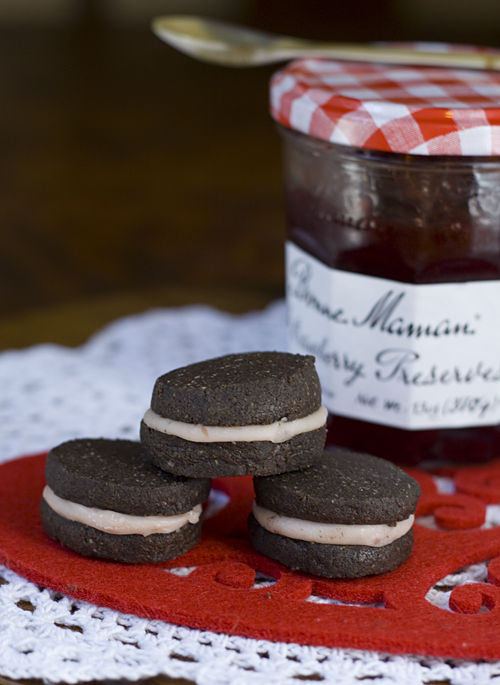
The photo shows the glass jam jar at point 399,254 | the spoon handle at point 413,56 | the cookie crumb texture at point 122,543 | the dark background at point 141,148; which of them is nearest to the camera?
the cookie crumb texture at point 122,543

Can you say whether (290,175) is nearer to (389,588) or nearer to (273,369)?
(273,369)

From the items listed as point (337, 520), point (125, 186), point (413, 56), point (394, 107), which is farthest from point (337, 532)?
point (125, 186)

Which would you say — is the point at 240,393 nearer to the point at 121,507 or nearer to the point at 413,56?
the point at 121,507

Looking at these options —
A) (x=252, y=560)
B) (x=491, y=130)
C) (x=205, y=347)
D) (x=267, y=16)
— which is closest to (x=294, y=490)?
(x=252, y=560)

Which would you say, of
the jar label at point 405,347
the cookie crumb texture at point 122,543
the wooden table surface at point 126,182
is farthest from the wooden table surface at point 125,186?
the jar label at point 405,347

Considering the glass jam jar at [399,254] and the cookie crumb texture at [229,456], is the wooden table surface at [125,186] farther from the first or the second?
the glass jam jar at [399,254]

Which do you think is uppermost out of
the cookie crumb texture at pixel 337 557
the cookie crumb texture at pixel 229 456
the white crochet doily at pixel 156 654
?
the cookie crumb texture at pixel 229 456
